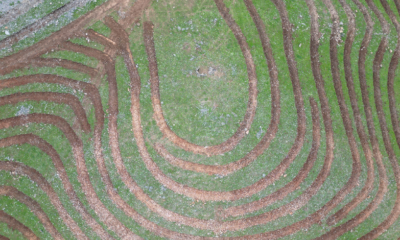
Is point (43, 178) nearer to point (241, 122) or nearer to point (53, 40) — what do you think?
point (53, 40)

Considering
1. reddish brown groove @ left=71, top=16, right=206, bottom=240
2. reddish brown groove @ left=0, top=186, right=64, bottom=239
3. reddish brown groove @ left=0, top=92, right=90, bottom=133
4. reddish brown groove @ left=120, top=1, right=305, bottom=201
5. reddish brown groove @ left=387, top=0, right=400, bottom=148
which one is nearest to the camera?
reddish brown groove @ left=71, top=16, right=206, bottom=240

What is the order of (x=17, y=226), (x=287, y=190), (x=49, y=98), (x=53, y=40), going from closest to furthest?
(x=17, y=226), (x=287, y=190), (x=49, y=98), (x=53, y=40)

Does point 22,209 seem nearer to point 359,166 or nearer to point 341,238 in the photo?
point 341,238

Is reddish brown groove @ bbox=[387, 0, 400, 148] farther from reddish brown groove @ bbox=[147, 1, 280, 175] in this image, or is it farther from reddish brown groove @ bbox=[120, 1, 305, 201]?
reddish brown groove @ bbox=[147, 1, 280, 175]

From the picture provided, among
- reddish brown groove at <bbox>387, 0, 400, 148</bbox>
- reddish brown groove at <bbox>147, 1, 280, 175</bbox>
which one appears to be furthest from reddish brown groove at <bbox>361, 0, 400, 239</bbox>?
reddish brown groove at <bbox>147, 1, 280, 175</bbox>

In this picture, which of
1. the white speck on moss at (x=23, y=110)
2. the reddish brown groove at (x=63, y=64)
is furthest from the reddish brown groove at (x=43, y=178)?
the reddish brown groove at (x=63, y=64)

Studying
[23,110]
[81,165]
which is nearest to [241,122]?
[81,165]
